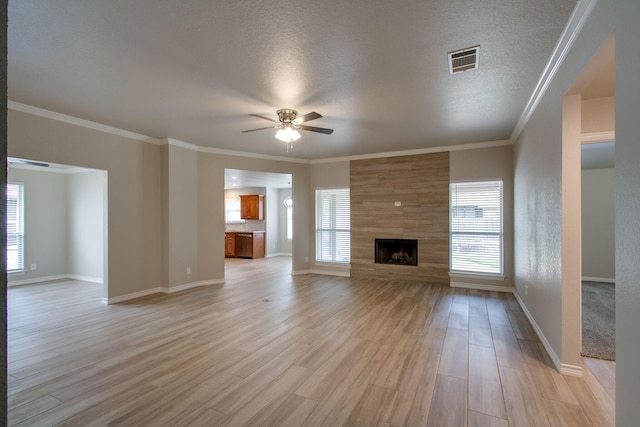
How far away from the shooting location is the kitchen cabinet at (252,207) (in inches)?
413

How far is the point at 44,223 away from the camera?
648 cm

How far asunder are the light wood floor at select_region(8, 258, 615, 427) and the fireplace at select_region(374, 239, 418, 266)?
5.31ft

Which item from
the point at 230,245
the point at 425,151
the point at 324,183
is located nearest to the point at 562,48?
the point at 425,151

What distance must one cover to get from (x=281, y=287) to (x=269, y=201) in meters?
5.43

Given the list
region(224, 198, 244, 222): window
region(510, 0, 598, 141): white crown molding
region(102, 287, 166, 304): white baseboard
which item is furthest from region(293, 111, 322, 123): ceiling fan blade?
region(224, 198, 244, 222): window

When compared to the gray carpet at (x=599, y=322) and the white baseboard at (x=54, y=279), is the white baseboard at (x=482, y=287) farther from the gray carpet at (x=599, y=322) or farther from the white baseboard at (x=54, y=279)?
the white baseboard at (x=54, y=279)

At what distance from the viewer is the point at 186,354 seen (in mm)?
2969

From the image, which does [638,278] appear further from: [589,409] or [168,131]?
[168,131]

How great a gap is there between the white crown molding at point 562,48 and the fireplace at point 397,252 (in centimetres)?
337

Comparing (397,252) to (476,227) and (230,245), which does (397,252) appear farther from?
(230,245)

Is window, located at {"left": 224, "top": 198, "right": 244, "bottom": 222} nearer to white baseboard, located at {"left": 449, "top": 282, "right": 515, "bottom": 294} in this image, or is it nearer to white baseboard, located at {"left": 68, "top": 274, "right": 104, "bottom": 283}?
white baseboard, located at {"left": 68, "top": 274, "right": 104, "bottom": 283}

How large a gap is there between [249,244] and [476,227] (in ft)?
23.5

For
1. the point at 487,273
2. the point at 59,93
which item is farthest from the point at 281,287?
the point at 59,93

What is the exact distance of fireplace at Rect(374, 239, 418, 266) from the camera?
20.6ft
